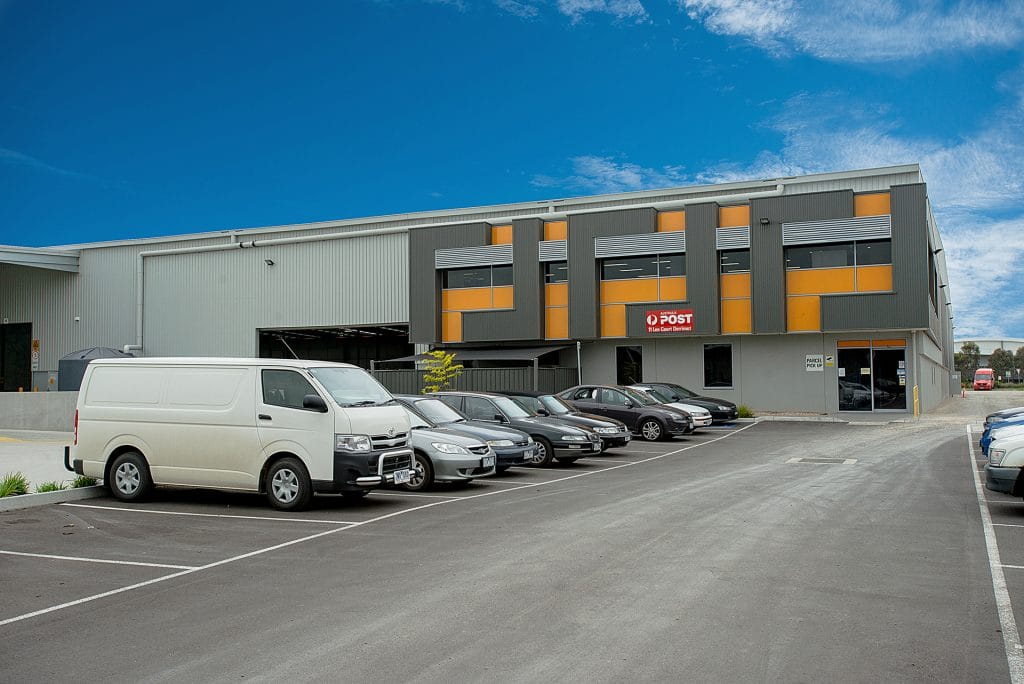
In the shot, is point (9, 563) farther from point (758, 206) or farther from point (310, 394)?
point (758, 206)

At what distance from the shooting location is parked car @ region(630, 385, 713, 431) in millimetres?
24844

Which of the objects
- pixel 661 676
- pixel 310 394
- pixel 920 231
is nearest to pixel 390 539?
pixel 310 394

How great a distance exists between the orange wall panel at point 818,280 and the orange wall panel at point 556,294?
921cm

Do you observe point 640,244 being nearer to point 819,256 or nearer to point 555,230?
point 555,230

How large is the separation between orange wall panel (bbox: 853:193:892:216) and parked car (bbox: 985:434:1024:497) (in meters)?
23.2

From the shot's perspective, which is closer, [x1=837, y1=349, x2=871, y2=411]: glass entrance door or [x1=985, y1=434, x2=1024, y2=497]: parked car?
[x1=985, y1=434, x2=1024, y2=497]: parked car

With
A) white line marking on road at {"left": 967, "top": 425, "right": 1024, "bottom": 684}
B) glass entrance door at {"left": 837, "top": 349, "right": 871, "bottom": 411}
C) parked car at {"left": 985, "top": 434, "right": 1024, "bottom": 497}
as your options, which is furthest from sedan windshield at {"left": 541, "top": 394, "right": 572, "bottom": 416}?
glass entrance door at {"left": 837, "top": 349, "right": 871, "bottom": 411}

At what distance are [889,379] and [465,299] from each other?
17992mm

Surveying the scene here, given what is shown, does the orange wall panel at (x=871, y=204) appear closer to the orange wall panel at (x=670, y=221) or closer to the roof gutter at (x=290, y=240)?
the roof gutter at (x=290, y=240)

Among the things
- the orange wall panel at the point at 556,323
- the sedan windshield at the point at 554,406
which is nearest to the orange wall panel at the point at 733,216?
the orange wall panel at the point at 556,323

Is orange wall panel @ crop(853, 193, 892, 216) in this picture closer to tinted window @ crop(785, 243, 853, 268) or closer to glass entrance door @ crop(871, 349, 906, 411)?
tinted window @ crop(785, 243, 853, 268)

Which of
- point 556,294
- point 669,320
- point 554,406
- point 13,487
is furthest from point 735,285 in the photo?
point 13,487

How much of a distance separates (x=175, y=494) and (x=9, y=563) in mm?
4581

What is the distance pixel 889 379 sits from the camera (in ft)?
105
